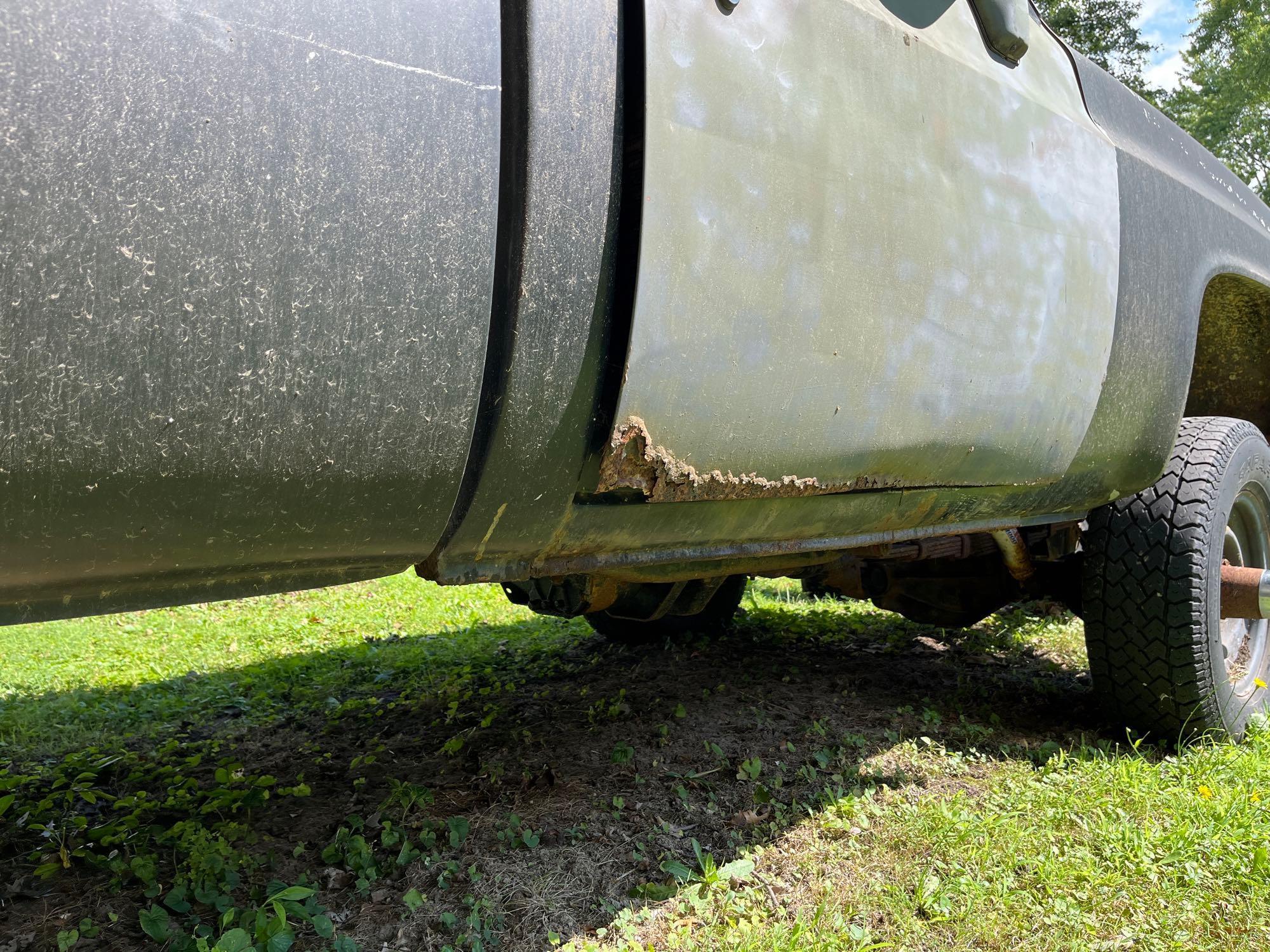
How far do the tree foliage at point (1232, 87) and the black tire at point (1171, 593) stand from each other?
20.0 metres

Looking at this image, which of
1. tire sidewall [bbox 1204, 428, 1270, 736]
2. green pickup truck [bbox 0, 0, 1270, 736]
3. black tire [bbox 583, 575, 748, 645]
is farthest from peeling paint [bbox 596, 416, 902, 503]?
black tire [bbox 583, 575, 748, 645]

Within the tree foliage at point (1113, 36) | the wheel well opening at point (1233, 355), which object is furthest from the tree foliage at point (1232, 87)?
the wheel well opening at point (1233, 355)

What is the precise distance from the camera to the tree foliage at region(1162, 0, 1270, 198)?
61.8 ft

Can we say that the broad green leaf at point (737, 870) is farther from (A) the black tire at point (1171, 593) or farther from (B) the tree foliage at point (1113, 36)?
(B) the tree foliage at point (1113, 36)

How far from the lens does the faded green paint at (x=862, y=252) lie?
1.34 m

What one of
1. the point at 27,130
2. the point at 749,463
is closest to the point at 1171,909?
the point at 749,463

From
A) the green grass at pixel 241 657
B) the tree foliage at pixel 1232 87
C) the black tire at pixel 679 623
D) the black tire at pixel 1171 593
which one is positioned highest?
the tree foliage at pixel 1232 87

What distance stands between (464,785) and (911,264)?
1565mm

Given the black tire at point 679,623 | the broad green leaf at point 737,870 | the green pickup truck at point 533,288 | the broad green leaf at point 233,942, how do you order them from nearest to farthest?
the green pickup truck at point 533,288, the broad green leaf at point 233,942, the broad green leaf at point 737,870, the black tire at point 679,623

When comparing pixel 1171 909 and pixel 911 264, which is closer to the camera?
pixel 911 264

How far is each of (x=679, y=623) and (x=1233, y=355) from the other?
2270 millimetres

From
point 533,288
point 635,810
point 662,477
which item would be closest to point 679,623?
point 635,810

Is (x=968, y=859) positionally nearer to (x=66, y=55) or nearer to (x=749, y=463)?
(x=749, y=463)

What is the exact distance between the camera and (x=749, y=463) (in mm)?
1496
